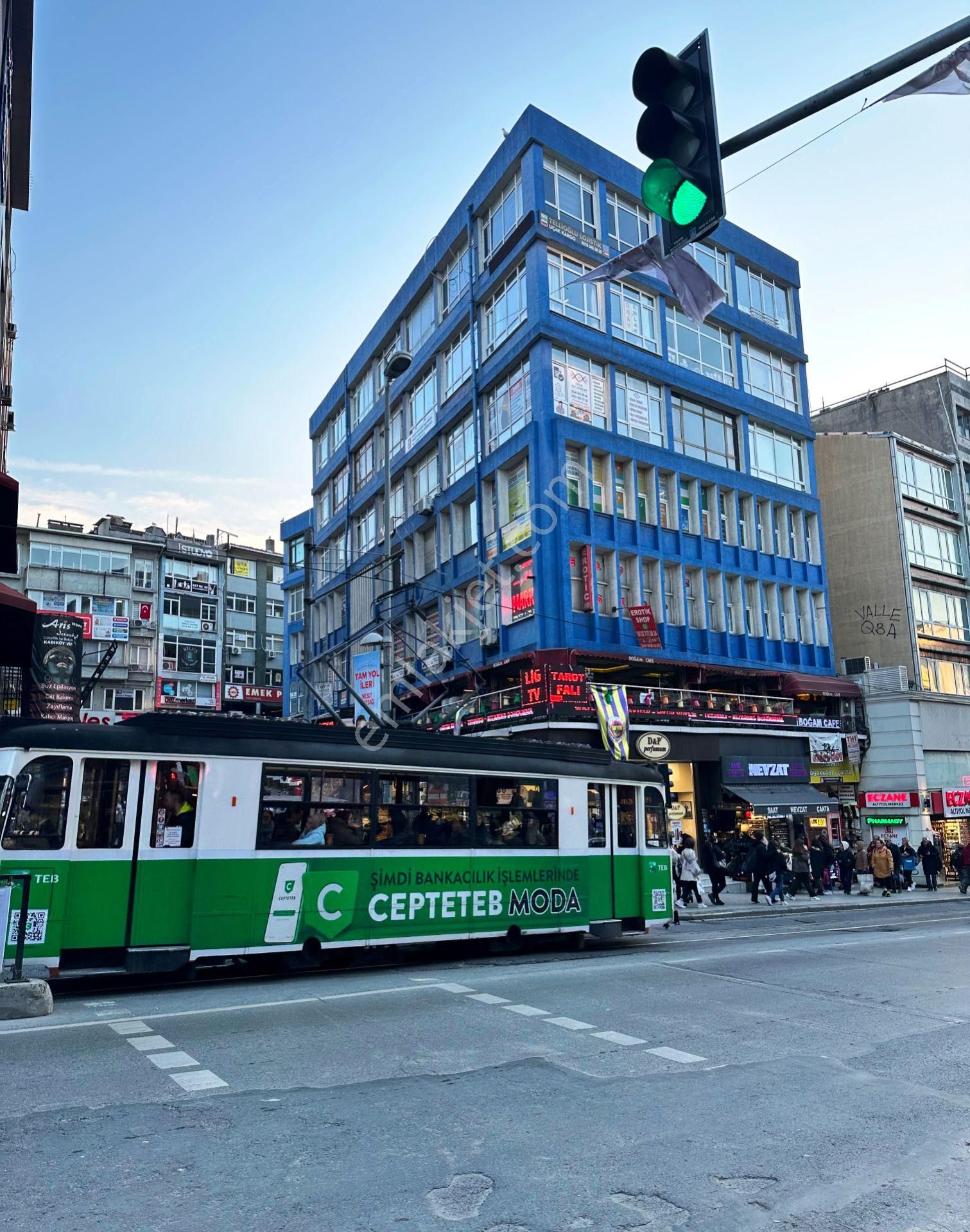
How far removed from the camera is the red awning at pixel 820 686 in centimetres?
3531

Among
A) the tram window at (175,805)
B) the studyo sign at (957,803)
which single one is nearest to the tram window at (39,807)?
the tram window at (175,805)

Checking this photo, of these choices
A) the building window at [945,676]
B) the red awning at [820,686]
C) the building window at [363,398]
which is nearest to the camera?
the red awning at [820,686]

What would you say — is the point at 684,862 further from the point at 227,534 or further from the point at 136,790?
the point at 227,534

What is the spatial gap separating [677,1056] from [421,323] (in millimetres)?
37146

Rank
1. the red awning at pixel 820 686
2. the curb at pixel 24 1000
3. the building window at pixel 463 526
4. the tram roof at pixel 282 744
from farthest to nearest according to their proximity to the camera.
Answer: the red awning at pixel 820 686
the building window at pixel 463 526
the tram roof at pixel 282 744
the curb at pixel 24 1000

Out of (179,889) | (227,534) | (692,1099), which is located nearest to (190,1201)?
(692,1099)

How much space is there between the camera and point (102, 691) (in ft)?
195

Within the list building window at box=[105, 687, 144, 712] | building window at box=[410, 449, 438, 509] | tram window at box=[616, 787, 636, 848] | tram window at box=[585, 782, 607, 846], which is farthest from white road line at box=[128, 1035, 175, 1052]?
building window at box=[105, 687, 144, 712]

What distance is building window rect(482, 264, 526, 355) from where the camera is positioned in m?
32.0

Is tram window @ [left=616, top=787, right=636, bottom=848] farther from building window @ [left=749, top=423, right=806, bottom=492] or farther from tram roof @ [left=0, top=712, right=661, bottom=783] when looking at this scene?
building window @ [left=749, top=423, right=806, bottom=492]

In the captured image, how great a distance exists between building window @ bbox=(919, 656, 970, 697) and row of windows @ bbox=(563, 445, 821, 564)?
6.62 meters

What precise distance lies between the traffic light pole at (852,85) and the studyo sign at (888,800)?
115ft

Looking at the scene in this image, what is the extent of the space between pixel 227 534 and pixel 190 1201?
68.3 meters

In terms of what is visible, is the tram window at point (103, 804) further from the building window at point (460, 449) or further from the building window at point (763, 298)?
the building window at point (763, 298)
